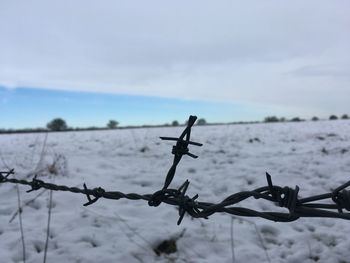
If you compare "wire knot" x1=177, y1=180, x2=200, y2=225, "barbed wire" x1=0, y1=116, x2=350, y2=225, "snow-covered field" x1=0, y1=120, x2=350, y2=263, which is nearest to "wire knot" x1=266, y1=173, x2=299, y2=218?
"barbed wire" x1=0, y1=116, x2=350, y2=225

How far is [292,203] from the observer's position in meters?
0.84

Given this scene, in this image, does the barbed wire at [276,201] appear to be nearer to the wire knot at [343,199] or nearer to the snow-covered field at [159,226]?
the wire knot at [343,199]

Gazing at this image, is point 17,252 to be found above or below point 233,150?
below

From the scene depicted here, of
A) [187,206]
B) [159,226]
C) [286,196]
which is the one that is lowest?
[159,226]

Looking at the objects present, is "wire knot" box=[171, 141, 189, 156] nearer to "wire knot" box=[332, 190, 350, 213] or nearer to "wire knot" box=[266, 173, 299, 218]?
"wire knot" box=[266, 173, 299, 218]

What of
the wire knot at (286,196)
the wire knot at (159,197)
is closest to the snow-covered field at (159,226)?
the wire knot at (159,197)

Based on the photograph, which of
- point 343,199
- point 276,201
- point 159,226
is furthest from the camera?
point 159,226

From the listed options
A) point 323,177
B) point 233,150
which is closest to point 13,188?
point 323,177

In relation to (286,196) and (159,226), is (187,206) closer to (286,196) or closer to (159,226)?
(286,196)

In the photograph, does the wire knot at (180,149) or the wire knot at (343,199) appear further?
the wire knot at (180,149)

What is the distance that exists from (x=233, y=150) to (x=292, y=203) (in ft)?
19.0

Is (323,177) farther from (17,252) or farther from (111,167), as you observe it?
(17,252)

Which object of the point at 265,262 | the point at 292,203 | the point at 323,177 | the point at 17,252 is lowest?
the point at 17,252

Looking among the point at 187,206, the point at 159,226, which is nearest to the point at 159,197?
the point at 187,206
